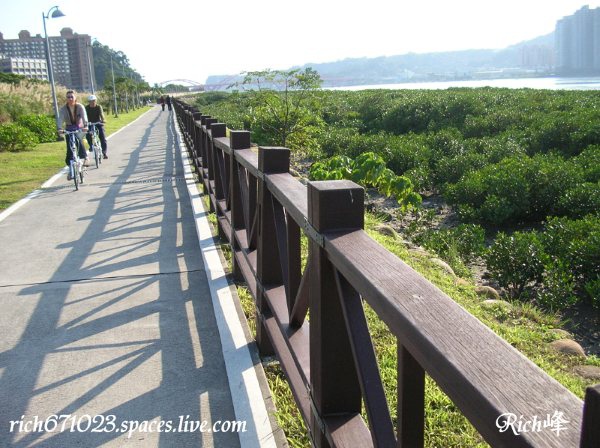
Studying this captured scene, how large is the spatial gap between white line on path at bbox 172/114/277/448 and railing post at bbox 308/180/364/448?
2.08ft

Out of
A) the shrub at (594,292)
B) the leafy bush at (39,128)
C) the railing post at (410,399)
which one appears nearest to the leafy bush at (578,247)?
the shrub at (594,292)

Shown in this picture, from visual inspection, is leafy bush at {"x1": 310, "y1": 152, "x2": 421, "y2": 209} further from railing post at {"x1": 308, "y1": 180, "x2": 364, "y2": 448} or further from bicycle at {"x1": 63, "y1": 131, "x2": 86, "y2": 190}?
railing post at {"x1": 308, "y1": 180, "x2": 364, "y2": 448}

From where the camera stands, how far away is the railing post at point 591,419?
81 cm

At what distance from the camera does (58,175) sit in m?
11.7

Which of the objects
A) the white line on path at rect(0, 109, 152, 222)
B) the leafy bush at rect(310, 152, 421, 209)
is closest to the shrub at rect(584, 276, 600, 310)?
the leafy bush at rect(310, 152, 421, 209)

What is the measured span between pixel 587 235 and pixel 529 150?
961 centimetres

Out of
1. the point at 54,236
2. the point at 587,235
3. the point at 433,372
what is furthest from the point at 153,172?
A: the point at 433,372

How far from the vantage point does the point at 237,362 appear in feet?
11.5

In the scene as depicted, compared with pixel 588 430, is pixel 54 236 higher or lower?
lower

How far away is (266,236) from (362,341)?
1709 millimetres

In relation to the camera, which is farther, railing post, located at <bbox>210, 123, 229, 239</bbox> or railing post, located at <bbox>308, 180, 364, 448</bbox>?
railing post, located at <bbox>210, 123, 229, 239</bbox>

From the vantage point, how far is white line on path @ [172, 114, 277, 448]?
9.17ft

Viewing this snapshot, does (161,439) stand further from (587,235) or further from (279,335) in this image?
(587,235)

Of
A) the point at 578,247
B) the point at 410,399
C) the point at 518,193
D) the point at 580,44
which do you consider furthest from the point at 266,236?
the point at 580,44
